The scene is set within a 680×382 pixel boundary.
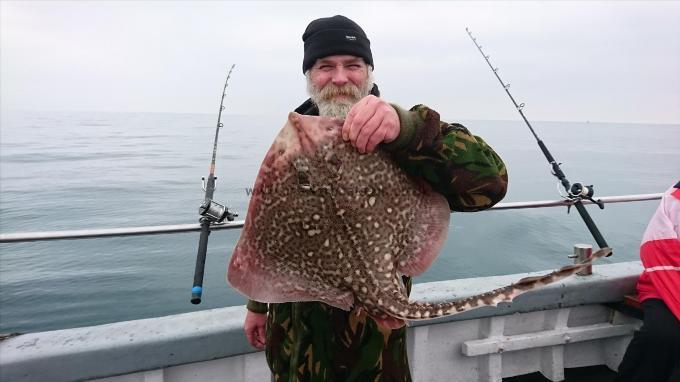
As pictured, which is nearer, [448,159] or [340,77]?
[448,159]

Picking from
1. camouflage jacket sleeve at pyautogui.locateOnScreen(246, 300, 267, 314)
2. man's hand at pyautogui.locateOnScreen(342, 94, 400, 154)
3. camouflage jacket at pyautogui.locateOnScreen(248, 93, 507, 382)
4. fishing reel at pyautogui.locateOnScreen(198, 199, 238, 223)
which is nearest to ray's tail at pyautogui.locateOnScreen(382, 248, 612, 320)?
camouflage jacket at pyautogui.locateOnScreen(248, 93, 507, 382)

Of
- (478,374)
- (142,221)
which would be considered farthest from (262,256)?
(142,221)

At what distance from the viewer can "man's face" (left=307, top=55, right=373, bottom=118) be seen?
5.93 ft

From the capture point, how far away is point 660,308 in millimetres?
2975

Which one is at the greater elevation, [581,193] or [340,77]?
[340,77]

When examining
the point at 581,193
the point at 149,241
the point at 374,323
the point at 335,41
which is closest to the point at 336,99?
the point at 335,41

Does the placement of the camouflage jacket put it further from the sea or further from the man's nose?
the sea

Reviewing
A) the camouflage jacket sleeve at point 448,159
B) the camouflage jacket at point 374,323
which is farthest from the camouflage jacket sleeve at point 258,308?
the camouflage jacket sleeve at point 448,159

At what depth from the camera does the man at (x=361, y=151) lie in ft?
4.38

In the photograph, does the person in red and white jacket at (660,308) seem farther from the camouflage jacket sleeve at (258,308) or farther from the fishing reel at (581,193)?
the camouflage jacket sleeve at (258,308)

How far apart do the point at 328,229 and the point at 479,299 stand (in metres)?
0.53

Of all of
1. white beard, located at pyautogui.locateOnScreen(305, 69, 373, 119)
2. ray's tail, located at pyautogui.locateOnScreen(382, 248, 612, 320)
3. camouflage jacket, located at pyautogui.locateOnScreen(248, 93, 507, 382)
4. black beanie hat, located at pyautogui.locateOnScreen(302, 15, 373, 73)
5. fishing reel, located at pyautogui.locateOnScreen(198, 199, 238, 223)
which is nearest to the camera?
ray's tail, located at pyautogui.locateOnScreen(382, 248, 612, 320)

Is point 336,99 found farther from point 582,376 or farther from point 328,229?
point 582,376

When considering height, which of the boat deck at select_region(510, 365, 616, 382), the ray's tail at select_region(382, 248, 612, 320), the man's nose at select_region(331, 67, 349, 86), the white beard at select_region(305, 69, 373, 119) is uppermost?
the man's nose at select_region(331, 67, 349, 86)
